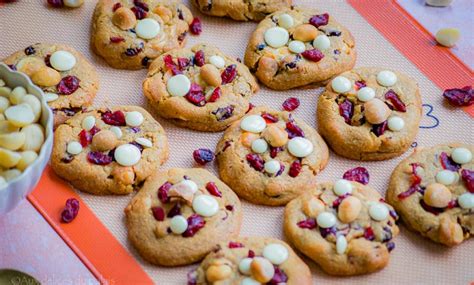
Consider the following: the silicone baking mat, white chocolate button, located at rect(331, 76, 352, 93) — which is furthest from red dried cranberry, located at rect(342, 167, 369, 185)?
white chocolate button, located at rect(331, 76, 352, 93)

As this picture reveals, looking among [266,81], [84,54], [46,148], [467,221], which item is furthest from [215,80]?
[467,221]

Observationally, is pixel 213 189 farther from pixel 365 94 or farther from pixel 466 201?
pixel 466 201

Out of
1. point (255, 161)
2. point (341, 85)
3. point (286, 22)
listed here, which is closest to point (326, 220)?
point (255, 161)

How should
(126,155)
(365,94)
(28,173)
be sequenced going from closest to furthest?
(28,173), (126,155), (365,94)

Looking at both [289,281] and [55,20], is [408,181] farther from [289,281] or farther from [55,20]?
[55,20]

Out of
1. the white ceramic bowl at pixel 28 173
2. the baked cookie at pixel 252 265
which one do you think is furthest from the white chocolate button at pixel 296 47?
the white ceramic bowl at pixel 28 173
